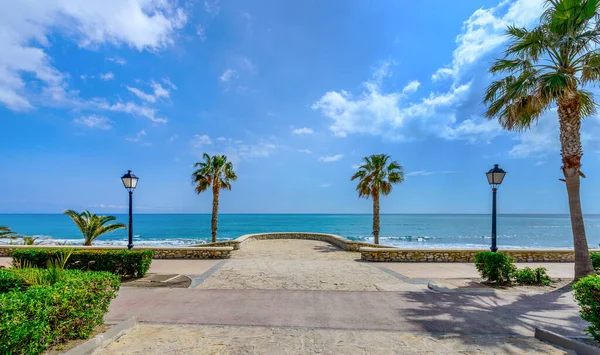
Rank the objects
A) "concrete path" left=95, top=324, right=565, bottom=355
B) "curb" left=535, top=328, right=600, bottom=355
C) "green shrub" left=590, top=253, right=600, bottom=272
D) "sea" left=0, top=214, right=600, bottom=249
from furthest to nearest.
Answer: "sea" left=0, top=214, right=600, bottom=249 → "green shrub" left=590, top=253, right=600, bottom=272 → "concrete path" left=95, top=324, right=565, bottom=355 → "curb" left=535, top=328, right=600, bottom=355

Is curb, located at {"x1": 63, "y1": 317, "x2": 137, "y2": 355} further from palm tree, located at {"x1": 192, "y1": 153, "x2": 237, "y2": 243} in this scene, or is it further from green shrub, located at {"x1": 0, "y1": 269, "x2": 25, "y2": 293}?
palm tree, located at {"x1": 192, "y1": 153, "x2": 237, "y2": 243}

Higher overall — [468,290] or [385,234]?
[468,290]

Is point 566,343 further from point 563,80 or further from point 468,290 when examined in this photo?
Result: point 563,80

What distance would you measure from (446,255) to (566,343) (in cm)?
823

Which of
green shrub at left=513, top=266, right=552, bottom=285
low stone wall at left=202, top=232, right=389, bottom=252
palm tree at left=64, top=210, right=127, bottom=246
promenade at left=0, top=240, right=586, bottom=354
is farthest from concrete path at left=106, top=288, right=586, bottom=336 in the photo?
palm tree at left=64, top=210, right=127, bottom=246

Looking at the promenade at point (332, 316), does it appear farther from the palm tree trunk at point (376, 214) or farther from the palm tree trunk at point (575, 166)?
the palm tree trunk at point (376, 214)

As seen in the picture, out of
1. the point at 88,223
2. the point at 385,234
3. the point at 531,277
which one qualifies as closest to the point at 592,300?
the point at 531,277

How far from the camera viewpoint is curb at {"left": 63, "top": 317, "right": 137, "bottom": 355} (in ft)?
12.7

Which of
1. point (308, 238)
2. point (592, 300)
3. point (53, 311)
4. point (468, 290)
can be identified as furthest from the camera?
point (308, 238)

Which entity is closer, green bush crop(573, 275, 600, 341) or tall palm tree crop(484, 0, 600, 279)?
green bush crop(573, 275, 600, 341)

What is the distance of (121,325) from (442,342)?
18.0ft

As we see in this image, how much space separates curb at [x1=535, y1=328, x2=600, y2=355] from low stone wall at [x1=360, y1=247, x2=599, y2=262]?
759cm

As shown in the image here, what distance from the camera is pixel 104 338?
434cm

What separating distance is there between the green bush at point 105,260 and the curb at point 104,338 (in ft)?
13.8
